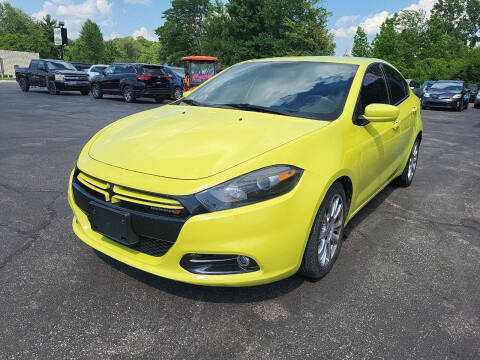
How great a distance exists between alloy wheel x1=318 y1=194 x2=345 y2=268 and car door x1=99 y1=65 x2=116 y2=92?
1710cm

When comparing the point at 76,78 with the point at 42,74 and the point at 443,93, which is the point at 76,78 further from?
the point at 443,93

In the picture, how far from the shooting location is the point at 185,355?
2.03 m

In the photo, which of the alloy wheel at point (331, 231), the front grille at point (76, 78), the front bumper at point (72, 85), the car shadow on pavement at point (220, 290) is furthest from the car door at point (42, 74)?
the alloy wheel at point (331, 231)

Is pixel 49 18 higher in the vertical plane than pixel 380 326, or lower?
higher

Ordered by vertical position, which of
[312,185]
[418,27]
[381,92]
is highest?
[418,27]

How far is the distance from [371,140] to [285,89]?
0.84 metres

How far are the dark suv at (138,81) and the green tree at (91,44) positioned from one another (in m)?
68.1

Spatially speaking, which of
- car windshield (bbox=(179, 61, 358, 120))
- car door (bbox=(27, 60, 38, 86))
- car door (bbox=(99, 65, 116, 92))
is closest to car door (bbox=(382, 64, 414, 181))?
car windshield (bbox=(179, 61, 358, 120))

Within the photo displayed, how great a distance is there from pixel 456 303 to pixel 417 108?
3.11 metres

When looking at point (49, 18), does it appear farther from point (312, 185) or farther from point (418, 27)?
point (312, 185)

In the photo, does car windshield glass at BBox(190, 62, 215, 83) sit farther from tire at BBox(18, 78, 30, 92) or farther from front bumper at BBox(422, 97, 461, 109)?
front bumper at BBox(422, 97, 461, 109)

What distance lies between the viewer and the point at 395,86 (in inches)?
171

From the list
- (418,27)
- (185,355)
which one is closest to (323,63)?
(185,355)

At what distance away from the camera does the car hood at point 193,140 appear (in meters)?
2.34
